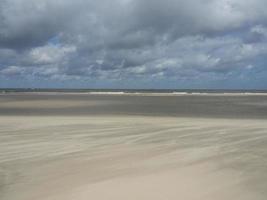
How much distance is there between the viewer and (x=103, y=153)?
13531 millimetres

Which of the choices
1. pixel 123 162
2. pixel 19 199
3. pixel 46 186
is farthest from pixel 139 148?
pixel 19 199

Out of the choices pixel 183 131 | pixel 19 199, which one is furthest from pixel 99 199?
pixel 183 131

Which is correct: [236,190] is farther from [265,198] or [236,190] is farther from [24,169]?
[24,169]

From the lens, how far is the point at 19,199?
8.44 meters

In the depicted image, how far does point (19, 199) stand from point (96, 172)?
2.53m

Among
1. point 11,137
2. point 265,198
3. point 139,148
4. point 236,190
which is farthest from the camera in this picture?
point 11,137

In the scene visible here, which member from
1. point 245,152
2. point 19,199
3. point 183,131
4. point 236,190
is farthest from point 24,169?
point 183,131

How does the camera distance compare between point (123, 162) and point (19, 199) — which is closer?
point (19, 199)

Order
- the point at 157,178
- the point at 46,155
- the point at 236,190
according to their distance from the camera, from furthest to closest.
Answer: the point at 46,155, the point at 157,178, the point at 236,190

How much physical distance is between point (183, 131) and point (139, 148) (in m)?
5.95

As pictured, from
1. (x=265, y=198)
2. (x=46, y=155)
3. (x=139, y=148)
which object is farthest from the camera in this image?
(x=139, y=148)

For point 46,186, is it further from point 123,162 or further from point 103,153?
point 103,153

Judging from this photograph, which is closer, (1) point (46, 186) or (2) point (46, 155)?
(1) point (46, 186)

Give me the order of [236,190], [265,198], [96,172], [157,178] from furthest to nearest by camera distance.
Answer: [96,172], [157,178], [236,190], [265,198]
